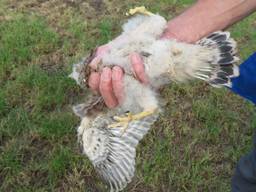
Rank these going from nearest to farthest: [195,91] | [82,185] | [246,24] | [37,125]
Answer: [82,185] < [37,125] < [195,91] < [246,24]

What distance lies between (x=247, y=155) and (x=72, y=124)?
1319 mm

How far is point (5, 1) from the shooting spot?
5.12 metres

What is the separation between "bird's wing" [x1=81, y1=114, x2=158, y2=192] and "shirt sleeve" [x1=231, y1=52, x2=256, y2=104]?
0.52 m

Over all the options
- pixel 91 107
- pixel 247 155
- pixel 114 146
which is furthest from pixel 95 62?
pixel 247 155

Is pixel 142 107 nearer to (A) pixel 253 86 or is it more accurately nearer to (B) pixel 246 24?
(A) pixel 253 86

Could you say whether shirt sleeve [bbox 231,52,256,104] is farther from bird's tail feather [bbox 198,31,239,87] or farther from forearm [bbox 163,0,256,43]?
bird's tail feather [bbox 198,31,239,87]

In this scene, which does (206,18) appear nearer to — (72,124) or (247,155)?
(247,155)

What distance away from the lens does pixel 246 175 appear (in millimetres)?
2926

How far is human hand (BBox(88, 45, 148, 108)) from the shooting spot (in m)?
2.13

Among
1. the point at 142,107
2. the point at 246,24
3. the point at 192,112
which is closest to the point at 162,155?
the point at 192,112

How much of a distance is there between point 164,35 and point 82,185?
60.1 inches

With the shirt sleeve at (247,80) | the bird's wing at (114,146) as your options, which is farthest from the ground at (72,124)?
the bird's wing at (114,146)

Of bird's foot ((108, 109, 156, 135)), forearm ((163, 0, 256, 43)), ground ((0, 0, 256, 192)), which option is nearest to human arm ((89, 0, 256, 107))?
forearm ((163, 0, 256, 43))

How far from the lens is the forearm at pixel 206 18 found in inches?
86.7
